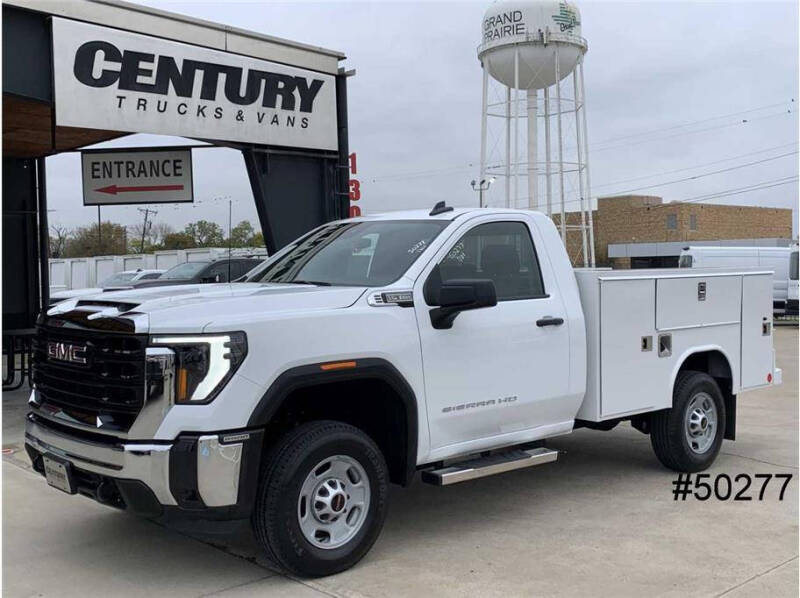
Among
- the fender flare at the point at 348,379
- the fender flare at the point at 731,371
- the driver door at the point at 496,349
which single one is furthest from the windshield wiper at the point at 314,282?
the fender flare at the point at 731,371

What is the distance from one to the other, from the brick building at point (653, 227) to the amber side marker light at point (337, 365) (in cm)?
4969

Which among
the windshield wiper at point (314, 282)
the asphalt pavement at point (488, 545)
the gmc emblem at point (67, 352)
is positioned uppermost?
the windshield wiper at point (314, 282)

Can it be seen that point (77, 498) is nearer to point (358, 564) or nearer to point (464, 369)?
point (358, 564)

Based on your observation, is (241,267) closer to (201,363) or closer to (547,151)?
(201,363)

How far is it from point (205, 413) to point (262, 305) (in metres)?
0.69

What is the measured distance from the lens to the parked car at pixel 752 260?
26.9 metres

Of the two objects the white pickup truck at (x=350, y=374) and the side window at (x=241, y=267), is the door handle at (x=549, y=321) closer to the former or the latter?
the white pickup truck at (x=350, y=374)

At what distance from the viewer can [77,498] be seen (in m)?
6.36

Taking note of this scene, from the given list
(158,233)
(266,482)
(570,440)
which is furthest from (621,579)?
(158,233)

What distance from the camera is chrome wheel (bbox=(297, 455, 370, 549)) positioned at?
462 cm

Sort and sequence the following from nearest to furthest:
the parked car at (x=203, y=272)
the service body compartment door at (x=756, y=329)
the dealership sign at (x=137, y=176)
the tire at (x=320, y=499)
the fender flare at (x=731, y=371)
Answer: the tire at (x=320, y=499) < the fender flare at (x=731, y=371) < the service body compartment door at (x=756, y=329) < the dealership sign at (x=137, y=176) < the parked car at (x=203, y=272)

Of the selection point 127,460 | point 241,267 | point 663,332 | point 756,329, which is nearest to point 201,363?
point 127,460

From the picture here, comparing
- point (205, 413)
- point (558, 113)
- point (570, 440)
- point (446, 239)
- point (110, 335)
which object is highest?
point (558, 113)

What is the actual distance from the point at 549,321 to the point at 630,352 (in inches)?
36.2
